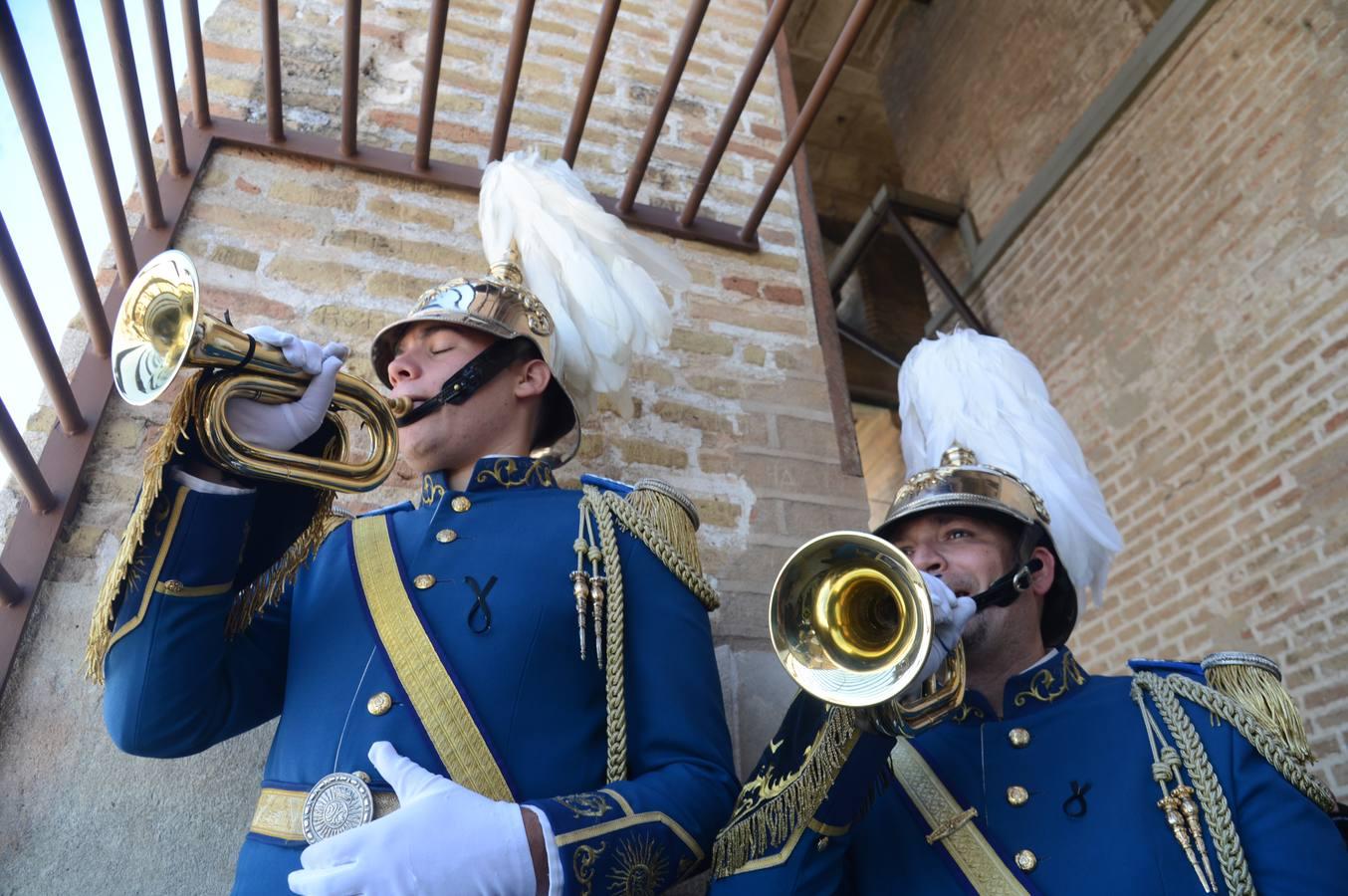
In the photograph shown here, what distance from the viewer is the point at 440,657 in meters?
1.99

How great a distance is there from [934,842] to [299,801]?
3.94ft

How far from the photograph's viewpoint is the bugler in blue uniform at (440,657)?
5.74ft

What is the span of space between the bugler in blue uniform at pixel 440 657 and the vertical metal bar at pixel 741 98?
116 cm

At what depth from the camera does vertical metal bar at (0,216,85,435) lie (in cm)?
230

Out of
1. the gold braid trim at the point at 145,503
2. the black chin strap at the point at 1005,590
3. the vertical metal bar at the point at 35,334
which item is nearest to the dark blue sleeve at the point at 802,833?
the black chin strap at the point at 1005,590

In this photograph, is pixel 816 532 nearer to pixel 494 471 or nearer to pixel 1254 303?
pixel 494 471

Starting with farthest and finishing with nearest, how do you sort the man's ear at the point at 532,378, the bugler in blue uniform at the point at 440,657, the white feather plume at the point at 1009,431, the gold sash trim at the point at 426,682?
the white feather plume at the point at 1009,431 → the man's ear at the point at 532,378 → the gold sash trim at the point at 426,682 → the bugler in blue uniform at the point at 440,657

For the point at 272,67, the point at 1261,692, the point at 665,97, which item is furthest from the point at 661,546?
the point at 272,67

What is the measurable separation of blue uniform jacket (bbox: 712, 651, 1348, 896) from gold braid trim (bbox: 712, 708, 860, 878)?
0.06 feet

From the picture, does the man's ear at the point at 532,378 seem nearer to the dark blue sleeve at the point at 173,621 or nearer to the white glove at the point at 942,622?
the dark blue sleeve at the point at 173,621

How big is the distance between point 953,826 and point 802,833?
36 cm

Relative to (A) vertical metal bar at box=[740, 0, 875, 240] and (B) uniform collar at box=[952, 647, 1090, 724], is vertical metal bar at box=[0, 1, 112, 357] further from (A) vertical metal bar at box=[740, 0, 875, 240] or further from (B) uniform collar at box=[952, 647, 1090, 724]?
(B) uniform collar at box=[952, 647, 1090, 724]

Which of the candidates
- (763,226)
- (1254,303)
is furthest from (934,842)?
(1254,303)

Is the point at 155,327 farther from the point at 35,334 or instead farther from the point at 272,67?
the point at 272,67
